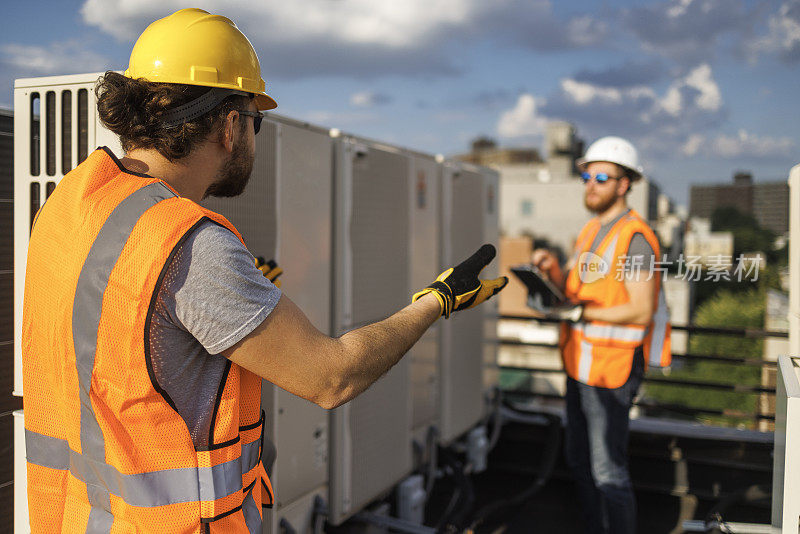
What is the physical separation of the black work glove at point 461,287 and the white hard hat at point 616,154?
2.13 meters

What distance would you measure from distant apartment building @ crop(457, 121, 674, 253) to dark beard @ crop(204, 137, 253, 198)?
1821 inches

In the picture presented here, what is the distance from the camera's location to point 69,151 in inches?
79.3

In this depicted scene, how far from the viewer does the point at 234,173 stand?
1498 mm

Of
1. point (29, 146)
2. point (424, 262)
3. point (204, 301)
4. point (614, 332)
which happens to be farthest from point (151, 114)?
point (614, 332)

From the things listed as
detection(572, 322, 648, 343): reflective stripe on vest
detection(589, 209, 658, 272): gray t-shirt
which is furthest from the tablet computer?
detection(589, 209, 658, 272): gray t-shirt

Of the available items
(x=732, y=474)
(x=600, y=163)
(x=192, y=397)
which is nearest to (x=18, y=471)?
(x=192, y=397)

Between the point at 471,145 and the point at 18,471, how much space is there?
70919mm

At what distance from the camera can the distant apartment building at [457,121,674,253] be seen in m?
50.2

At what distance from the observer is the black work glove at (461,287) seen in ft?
5.22

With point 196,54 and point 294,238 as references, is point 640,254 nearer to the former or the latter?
point 294,238

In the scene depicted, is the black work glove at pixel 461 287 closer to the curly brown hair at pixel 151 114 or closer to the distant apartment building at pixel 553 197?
the curly brown hair at pixel 151 114

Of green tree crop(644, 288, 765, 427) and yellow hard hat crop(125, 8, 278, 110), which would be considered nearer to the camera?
yellow hard hat crop(125, 8, 278, 110)

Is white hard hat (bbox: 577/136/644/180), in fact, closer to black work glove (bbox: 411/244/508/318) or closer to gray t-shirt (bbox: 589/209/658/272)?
gray t-shirt (bbox: 589/209/658/272)

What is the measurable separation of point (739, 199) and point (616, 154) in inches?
3789
